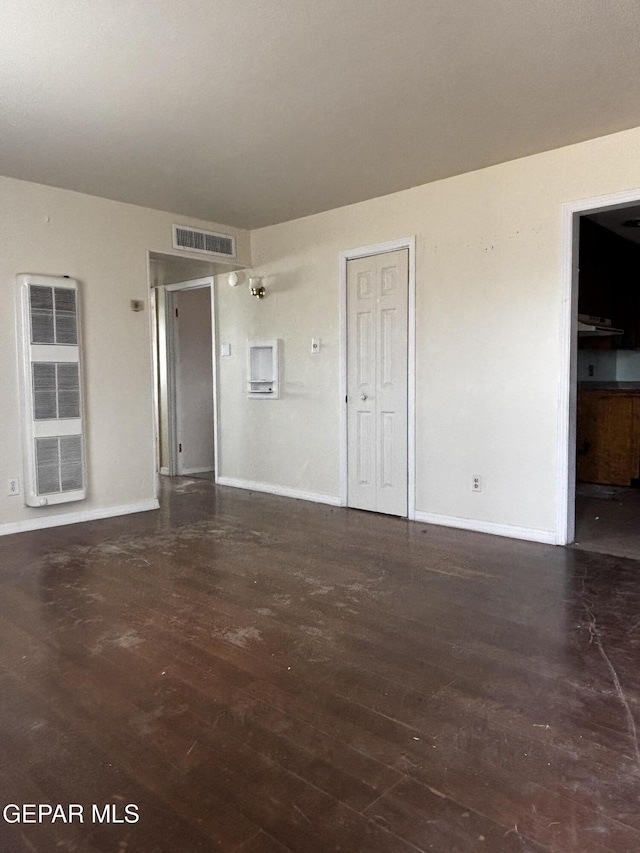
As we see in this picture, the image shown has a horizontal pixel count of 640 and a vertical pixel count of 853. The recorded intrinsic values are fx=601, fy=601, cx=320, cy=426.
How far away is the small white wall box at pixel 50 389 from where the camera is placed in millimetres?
4336

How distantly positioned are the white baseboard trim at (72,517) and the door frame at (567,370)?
10.8 ft

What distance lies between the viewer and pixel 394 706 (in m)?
2.02

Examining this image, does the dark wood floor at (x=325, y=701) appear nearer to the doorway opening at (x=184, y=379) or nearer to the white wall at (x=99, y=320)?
the white wall at (x=99, y=320)

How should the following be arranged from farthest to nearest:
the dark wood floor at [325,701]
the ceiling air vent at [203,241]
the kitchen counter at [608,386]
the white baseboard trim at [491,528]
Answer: the kitchen counter at [608,386]
the ceiling air vent at [203,241]
the white baseboard trim at [491,528]
the dark wood floor at [325,701]

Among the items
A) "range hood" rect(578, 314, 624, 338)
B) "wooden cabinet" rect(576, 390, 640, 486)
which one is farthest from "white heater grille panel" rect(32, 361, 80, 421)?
"wooden cabinet" rect(576, 390, 640, 486)

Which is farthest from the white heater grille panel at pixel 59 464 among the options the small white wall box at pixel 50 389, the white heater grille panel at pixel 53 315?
the white heater grille panel at pixel 53 315

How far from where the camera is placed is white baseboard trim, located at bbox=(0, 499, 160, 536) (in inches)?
173

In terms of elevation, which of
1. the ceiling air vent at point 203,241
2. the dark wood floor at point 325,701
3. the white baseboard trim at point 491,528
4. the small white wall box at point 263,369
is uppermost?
the ceiling air vent at point 203,241

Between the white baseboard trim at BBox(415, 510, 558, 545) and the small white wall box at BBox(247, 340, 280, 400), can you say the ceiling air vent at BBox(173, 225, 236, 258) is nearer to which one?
the small white wall box at BBox(247, 340, 280, 400)

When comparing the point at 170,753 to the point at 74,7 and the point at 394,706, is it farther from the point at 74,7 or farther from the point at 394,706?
the point at 74,7

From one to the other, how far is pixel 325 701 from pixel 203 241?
4.44 metres

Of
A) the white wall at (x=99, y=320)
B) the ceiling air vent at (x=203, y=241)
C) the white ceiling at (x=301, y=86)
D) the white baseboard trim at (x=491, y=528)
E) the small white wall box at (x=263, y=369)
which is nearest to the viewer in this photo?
the white ceiling at (x=301, y=86)

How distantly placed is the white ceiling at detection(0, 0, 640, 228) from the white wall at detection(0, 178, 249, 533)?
0.31 meters

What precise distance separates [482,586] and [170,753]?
6.28 feet
